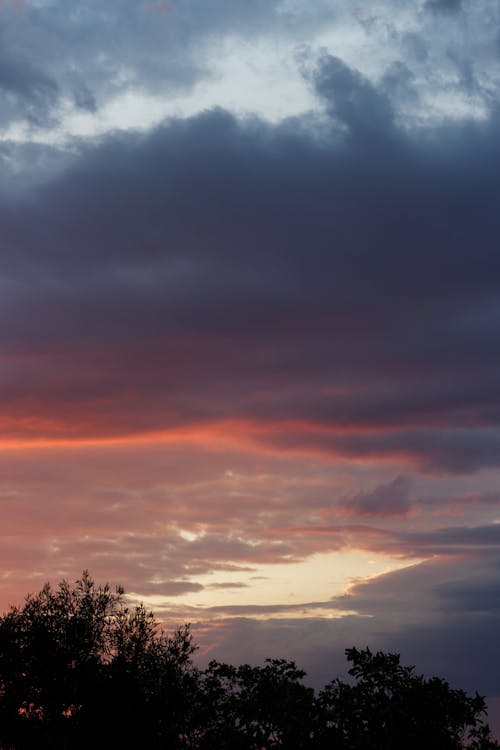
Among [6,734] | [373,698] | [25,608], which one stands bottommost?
[6,734]

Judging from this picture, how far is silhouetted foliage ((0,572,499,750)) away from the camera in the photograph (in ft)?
120

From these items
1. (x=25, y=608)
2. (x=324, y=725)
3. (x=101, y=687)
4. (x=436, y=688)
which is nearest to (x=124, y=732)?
(x=101, y=687)

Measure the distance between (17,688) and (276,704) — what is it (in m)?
16.6

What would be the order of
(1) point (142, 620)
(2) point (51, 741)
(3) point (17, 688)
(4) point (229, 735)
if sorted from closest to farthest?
(4) point (229, 735)
(2) point (51, 741)
(3) point (17, 688)
(1) point (142, 620)

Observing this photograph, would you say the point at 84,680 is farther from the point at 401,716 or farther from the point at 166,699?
the point at 401,716

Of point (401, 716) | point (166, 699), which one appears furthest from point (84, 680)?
point (401, 716)

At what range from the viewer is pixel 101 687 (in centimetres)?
4678

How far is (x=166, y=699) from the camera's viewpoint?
47.1 m

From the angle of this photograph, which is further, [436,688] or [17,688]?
[17,688]

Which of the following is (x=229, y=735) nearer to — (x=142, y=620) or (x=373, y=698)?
(x=373, y=698)

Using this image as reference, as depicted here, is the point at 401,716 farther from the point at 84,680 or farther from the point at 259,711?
the point at 84,680

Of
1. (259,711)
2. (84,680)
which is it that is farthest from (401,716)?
(84,680)

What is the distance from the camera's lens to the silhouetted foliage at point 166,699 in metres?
36.7

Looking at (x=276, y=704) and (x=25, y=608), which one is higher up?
(x=25, y=608)
